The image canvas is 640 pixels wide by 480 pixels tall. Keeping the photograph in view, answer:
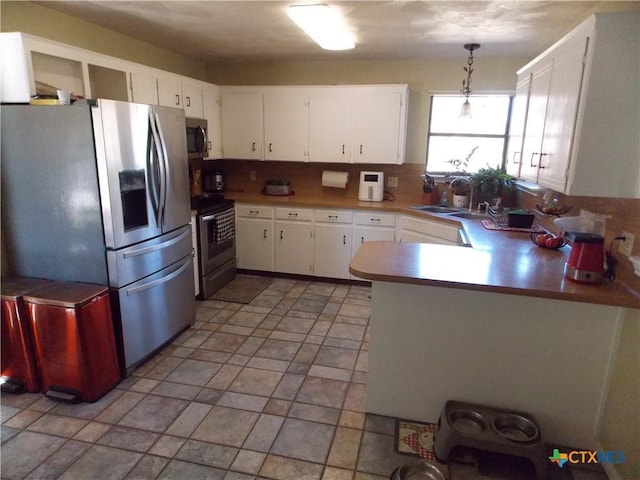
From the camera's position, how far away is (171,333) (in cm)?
307

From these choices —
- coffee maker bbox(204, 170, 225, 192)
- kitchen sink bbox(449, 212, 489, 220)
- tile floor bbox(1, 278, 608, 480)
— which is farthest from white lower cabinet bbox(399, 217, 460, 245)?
coffee maker bbox(204, 170, 225, 192)

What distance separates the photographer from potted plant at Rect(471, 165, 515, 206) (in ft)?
12.9

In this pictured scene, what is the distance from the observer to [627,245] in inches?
77.7

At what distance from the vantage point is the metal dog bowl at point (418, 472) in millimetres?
1817

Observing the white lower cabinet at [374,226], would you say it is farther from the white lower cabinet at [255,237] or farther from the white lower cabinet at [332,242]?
the white lower cabinet at [255,237]

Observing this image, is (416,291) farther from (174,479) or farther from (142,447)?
(142,447)

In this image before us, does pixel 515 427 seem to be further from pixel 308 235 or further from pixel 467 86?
pixel 467 86

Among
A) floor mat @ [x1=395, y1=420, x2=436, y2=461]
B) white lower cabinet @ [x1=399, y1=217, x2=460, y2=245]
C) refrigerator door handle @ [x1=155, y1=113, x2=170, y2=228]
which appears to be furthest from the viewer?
white lower cabinet @ [x1=399, y1=217, x2=460, y2=245]

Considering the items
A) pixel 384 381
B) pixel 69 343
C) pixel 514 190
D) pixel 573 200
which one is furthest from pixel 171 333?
pixel 514 190

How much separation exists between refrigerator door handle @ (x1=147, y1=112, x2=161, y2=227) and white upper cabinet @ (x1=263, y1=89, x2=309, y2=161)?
1987mm

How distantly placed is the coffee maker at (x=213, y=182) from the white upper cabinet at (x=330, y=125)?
114cm

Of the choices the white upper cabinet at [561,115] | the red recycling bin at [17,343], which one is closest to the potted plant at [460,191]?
the white upper cabinet at [561,115]

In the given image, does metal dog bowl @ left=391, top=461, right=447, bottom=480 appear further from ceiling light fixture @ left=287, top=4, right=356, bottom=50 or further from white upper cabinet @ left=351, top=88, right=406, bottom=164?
white upper cabinet @ left=351, top=88, right=406, bottom=164

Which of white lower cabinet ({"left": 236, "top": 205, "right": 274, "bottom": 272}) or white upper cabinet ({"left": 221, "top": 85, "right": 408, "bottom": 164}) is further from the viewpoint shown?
white lower cabinet ({"left": 236, "top": 205, "right": 274, "bottom": 272})
